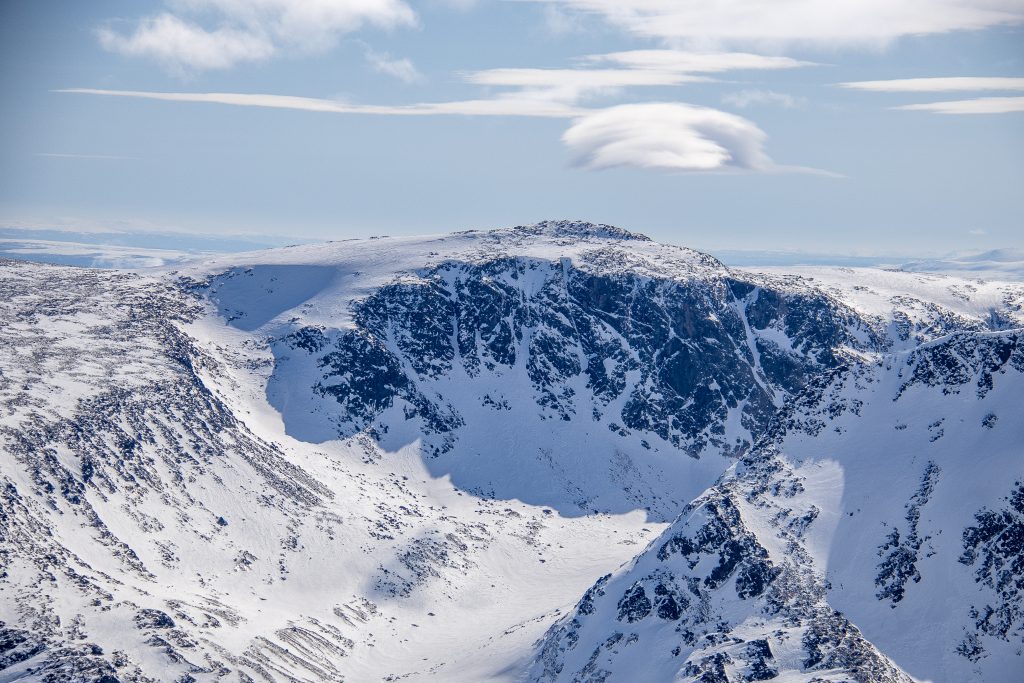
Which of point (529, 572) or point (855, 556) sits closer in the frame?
point (855, 556)

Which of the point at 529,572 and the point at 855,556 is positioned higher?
the point at 855,556

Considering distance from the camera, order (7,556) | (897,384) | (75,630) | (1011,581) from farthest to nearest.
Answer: (897,384) → (7,556) → (75,630) → (1011,581)

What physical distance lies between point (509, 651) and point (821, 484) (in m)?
45.1

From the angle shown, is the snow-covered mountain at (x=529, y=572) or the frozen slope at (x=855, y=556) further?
the snow-covered mountain at (x=529, y=572)

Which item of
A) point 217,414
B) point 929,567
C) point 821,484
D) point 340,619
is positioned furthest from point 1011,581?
point 217,414

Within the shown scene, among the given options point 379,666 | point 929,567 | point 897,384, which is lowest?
point 379,666

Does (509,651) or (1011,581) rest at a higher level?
(1011,581)

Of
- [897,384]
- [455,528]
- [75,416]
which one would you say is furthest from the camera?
[455,528]

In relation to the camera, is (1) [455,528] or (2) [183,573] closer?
(2) [183,573]

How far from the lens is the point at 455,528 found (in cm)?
19788

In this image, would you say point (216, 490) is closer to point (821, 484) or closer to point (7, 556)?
point (7, 556)

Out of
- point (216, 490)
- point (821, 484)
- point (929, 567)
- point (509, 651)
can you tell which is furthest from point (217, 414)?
point (929, 567)

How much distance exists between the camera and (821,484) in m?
139

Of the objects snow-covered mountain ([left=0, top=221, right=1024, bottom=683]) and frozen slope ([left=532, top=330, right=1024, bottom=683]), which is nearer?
frozen slope ([left=532, top=330, right=1024, bottom=683])
